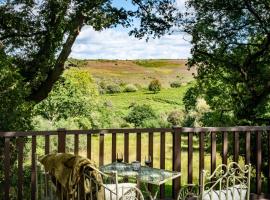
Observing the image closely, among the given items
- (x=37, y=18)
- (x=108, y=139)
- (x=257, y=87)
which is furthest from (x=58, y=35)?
(x=108, y=139)

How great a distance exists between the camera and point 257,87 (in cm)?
941

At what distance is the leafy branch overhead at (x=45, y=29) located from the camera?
878 cm

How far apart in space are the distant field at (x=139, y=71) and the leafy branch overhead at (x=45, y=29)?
17159 millimetres

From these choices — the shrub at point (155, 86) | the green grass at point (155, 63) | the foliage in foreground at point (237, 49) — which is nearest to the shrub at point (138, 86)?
the shrub at point (155, 86)

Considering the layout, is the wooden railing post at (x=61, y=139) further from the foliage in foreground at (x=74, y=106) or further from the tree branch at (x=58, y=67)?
the foliage in foreground at (x=74, y=106)

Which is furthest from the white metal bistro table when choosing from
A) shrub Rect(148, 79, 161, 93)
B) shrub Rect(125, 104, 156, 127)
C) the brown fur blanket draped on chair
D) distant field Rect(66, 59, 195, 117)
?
shrub Rect(148, 79, 161, 93)

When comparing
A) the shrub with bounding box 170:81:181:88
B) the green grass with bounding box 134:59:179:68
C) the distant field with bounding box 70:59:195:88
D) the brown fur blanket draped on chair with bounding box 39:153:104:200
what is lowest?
the brown fur blanket draped on chair with bounding box 39:153:104:200

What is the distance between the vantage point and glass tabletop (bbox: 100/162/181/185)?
4453 millimetres

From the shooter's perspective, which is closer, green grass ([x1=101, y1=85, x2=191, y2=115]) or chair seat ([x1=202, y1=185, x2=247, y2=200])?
chair seat ([x1=202, y1=185, x2=247, y2=200])

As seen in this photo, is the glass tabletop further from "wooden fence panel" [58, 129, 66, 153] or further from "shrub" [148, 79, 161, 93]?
"shrub" [148, 79, 161, 93]

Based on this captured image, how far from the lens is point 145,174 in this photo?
15.1 feet

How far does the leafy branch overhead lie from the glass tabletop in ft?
14.2

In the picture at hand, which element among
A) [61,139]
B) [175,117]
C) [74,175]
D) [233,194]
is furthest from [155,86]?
[74,175]

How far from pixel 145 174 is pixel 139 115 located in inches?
744
